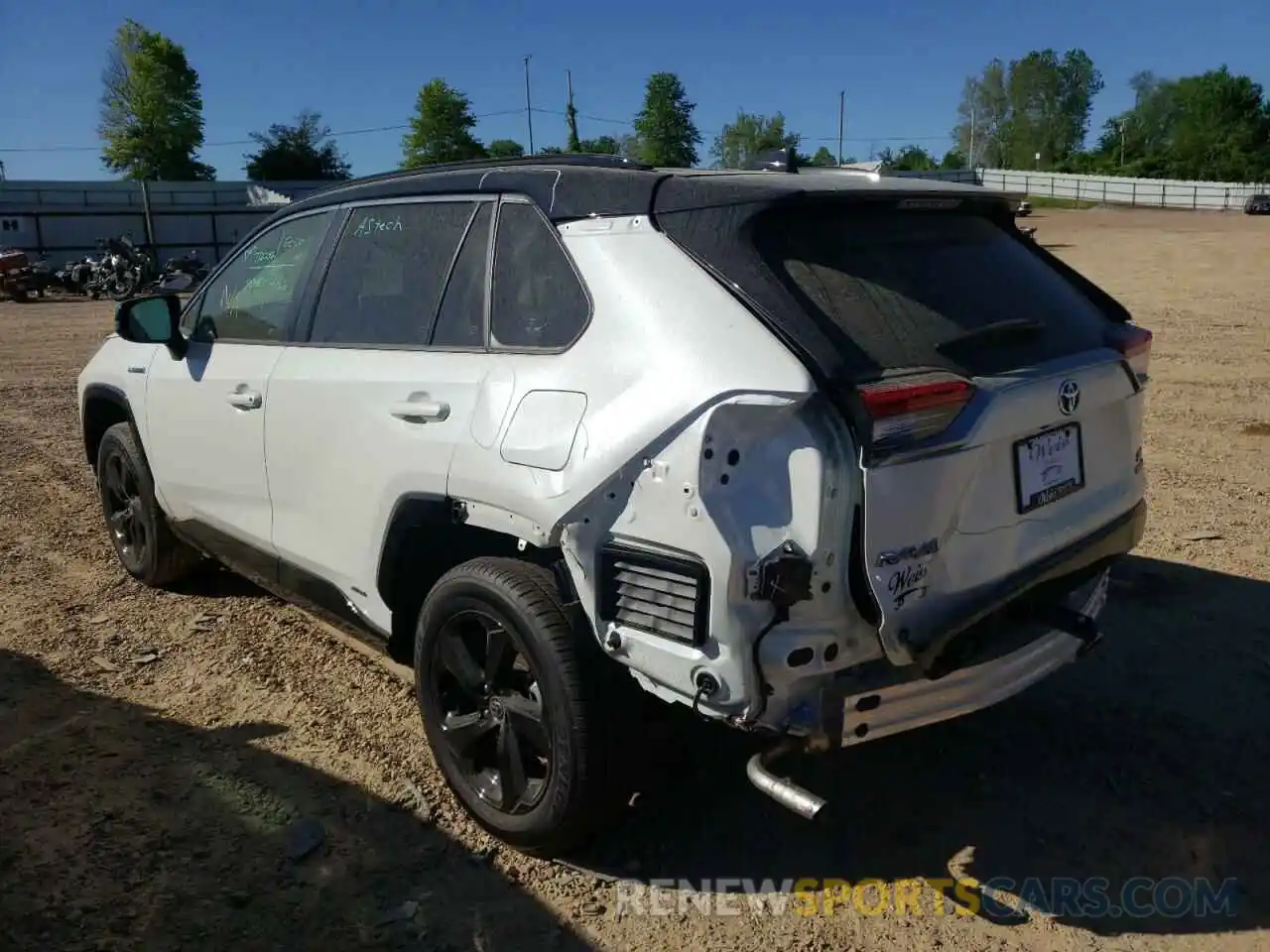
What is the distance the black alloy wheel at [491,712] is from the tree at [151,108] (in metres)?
79.5

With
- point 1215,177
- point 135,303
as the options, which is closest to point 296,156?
point 1215,177

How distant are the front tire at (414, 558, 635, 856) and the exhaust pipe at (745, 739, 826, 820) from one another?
0.38 meters

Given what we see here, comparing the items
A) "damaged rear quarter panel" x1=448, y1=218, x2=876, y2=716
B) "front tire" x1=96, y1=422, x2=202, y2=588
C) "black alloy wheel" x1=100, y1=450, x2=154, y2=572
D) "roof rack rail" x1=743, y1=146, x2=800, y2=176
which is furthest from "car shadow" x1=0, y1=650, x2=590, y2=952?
"roof rack rail" x1=743, y1=146, x2=800, y2=176

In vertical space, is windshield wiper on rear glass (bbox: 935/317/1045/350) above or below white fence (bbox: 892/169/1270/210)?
below

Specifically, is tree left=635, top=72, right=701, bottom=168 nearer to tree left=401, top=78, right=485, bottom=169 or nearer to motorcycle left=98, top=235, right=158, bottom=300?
tree left=401, top=78, right=485, bottom=169

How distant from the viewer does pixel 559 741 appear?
2.81 metres

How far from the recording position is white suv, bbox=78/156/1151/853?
2439 millimetres

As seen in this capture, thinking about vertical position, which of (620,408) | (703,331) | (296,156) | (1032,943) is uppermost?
(296,156)

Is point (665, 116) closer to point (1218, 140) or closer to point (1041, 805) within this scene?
point (1218, 140)

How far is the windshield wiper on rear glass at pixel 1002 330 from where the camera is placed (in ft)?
9.00

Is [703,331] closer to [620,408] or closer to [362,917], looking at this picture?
[620,408]

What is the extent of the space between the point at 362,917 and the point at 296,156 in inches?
3487

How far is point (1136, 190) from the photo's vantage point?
65625 millimetres

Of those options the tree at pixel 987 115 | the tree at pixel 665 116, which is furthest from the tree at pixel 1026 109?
the tree at pixel 665 116
